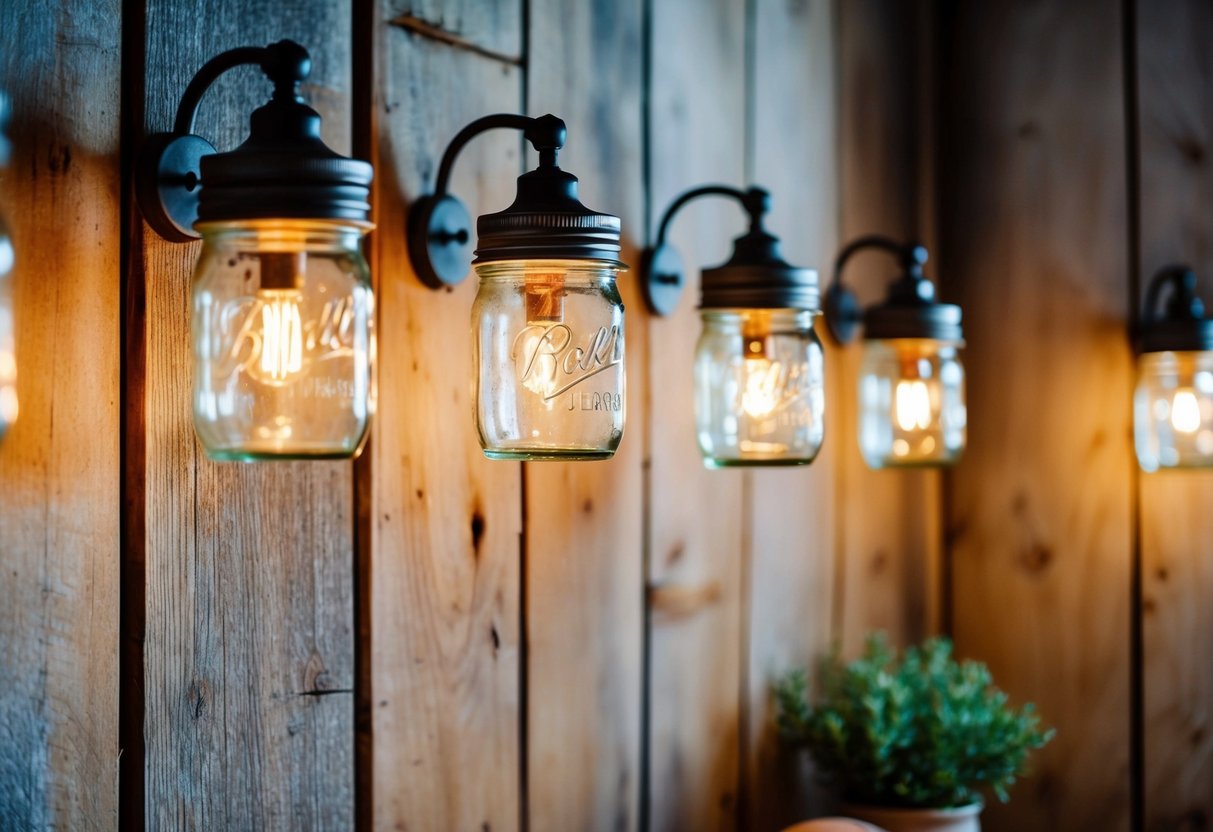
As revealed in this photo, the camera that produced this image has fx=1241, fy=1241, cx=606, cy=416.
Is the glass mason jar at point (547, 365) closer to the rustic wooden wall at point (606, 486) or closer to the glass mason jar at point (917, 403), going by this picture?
the rustic wooden wall at point (606, 486)

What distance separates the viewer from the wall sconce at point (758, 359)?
114 centimetres

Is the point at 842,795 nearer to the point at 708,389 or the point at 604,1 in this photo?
the point at 708,389

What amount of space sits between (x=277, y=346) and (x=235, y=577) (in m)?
0.24

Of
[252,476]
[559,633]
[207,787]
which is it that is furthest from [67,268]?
[559,633]

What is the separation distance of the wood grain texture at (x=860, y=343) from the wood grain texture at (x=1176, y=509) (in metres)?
0.29

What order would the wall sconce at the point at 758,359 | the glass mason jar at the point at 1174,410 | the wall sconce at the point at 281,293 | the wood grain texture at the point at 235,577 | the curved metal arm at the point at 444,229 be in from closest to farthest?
the wall sconce at the point at 281,293
the wood grain texture at the point at 235,577
the curved metal arm at the point at 444,229
the wall sconce at the point at 758,359
the glass mason jar at the point at 1174,410

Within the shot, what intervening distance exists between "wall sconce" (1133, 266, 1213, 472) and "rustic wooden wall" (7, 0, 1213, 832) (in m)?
0.07

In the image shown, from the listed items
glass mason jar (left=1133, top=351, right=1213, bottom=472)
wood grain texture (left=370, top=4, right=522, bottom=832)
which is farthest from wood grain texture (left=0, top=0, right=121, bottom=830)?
glass mason jar (left=1133, top=351, right=1213, bottom=472)

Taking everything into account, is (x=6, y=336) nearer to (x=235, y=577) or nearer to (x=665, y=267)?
(x=235, y=577)

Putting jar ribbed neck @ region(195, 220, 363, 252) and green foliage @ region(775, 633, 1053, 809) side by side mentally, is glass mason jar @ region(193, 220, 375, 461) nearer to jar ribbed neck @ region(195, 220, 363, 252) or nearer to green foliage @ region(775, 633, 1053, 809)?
jar ribbed neck @ region(195, 220, 363, 252)

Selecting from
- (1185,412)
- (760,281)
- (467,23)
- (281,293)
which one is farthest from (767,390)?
(1185,412)

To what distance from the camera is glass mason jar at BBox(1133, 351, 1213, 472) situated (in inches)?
60.4

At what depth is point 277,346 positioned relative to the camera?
770mm

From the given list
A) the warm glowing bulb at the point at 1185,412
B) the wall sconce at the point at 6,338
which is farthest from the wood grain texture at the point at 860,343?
the wall sconce at the point at 6,338
